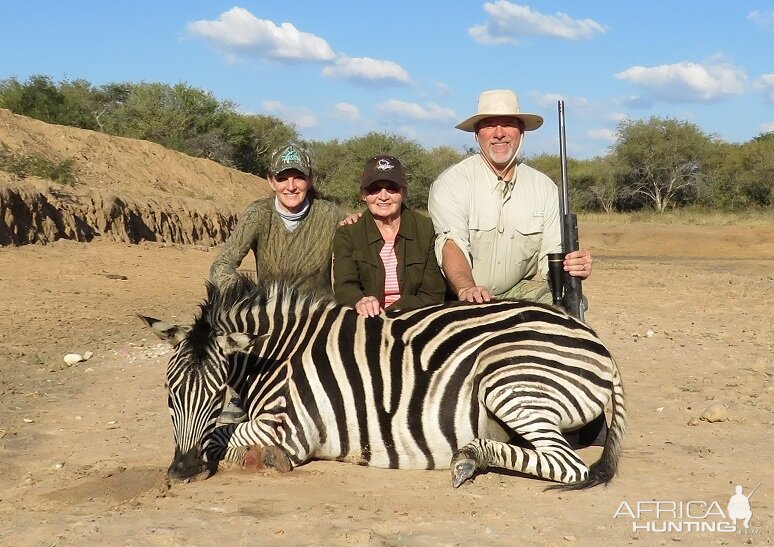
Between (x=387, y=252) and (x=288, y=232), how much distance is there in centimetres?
87

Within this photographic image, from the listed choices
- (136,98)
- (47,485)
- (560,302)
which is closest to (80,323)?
(47,485)

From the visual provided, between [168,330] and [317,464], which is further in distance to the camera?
[317,464]

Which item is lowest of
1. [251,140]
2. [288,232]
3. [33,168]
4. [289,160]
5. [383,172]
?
[288,232]

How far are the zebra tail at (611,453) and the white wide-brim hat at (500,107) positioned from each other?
6.55 ft

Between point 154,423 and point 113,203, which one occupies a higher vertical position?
point 113,203

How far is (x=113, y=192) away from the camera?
1825 cm

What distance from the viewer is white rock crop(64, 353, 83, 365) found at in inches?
339

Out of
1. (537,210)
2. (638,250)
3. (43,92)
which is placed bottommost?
(638,250)

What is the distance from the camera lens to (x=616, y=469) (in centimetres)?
486

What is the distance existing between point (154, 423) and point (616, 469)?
10.7 feet

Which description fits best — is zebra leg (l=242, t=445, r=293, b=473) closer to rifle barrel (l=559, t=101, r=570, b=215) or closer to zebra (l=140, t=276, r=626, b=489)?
zebra (l=140, t=276, r=626, b=489)

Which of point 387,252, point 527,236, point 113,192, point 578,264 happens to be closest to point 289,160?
point 387,252

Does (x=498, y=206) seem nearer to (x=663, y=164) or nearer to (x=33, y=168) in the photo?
(x=33, y=168)

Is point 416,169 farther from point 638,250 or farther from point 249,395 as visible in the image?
point 249,395
